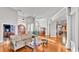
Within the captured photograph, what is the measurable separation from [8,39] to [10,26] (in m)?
0.44

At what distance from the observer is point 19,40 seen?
2.90 meters

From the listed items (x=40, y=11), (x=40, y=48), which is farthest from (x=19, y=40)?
(x=40, y=11)

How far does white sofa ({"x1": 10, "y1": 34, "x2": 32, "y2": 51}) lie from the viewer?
9.12 ft

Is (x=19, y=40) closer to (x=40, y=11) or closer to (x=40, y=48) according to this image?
(x=40, y=48)

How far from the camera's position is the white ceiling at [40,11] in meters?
2.48

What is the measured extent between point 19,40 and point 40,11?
1.08 m

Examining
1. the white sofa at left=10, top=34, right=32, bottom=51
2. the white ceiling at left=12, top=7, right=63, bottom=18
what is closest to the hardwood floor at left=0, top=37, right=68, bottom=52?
the white sofa at left=10, top=34, right=32, bottom=51

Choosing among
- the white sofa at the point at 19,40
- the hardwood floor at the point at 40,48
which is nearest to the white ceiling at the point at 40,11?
the white sofa at the point at 19,40

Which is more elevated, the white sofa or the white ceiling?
the white ceiling

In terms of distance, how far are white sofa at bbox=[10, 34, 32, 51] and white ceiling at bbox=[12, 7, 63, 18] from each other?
640 millimetres

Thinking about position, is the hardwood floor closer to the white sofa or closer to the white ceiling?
the white sofa
